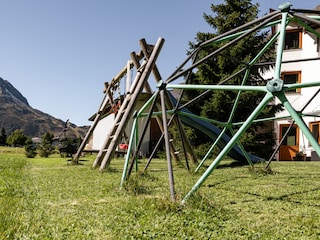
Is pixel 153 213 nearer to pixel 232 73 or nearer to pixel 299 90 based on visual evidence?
pixel 232 73

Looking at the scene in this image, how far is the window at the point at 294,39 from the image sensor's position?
19375 mm

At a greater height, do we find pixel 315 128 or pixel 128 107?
pixel 315 128

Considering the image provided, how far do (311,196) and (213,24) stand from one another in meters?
13.9

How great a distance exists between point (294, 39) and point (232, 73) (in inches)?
271

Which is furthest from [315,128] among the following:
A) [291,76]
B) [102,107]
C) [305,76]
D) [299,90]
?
[102,107]

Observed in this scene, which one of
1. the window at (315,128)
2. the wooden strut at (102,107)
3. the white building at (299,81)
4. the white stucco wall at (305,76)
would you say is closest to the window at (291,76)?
the white building at (299,81)

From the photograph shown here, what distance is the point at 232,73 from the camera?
15.5 m

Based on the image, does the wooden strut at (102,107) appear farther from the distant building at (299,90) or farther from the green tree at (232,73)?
the distant building at (299,90)

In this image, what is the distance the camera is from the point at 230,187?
551 centimetres

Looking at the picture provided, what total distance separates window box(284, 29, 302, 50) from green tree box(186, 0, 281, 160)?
13.6 ft

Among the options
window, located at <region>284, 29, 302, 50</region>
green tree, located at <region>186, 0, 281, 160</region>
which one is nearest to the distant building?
window, located at <region>284, 29, 302, 50</region>

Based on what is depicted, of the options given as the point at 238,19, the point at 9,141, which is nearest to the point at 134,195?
the point at 238,19

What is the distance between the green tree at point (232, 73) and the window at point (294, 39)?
4.15 meters

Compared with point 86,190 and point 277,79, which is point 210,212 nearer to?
point 277,79
